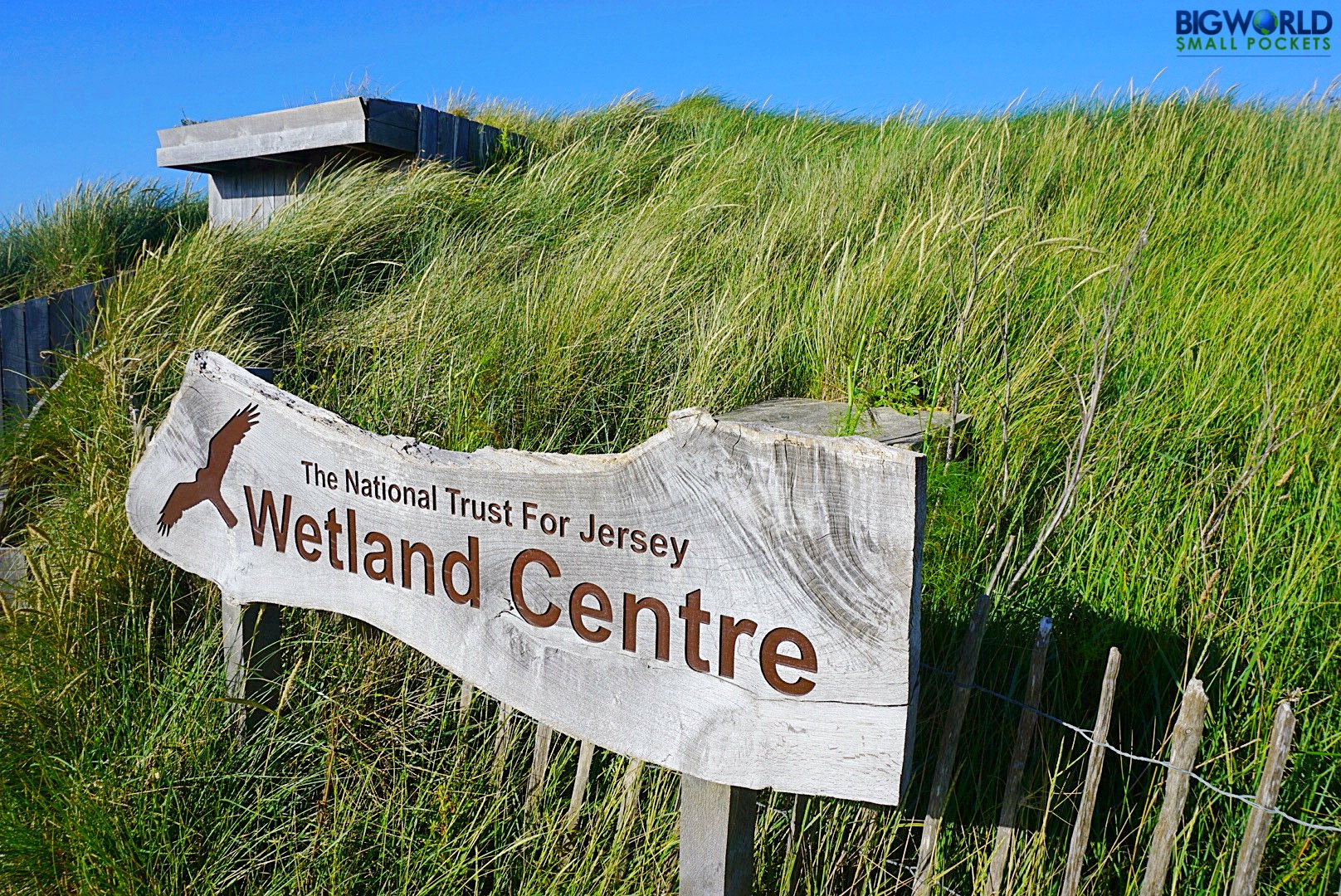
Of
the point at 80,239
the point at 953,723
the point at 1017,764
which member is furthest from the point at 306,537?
the point at 80,239

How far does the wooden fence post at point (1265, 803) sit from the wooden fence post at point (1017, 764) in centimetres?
37

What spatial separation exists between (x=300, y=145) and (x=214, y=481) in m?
5.05

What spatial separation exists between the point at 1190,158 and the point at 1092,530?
5.04 meters

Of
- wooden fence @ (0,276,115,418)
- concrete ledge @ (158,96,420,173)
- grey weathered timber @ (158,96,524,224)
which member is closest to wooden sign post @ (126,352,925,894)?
wooden fence @ (0,276,115,418)

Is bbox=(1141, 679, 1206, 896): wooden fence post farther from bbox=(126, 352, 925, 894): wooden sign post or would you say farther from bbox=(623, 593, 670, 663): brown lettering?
bbox=(623, 593, 670, 663): brown lettering

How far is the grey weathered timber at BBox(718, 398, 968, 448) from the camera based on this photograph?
9.62ft

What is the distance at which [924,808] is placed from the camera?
2.01 meters

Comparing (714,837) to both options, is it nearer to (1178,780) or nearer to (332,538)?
(1178,780)

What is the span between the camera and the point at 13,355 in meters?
5.23

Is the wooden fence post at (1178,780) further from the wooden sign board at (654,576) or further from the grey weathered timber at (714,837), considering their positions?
the grey weathered timber at (714,837)

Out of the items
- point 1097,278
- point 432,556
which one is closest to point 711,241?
point 1097,278

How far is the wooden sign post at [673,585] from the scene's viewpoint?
A: 4.51ft

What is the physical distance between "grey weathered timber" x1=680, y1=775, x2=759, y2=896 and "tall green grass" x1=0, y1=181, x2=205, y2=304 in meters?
7.56

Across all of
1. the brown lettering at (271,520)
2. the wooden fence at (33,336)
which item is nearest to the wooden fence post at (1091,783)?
the brown lettering at (271,520)
